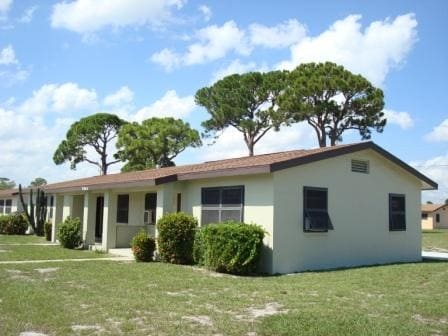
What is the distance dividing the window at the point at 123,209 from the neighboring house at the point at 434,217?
48.2m

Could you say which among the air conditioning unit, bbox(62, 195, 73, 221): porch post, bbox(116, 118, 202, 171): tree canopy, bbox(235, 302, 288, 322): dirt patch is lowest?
bbox(235, 302, 288, 322): dirt patch

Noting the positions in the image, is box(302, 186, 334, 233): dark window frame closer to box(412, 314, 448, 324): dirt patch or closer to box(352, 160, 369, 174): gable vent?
box(352, 160, 369, 174): gable vent

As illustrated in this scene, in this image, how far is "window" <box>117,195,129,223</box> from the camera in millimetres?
21234

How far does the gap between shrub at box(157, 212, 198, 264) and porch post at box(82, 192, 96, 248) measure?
21.9 feet

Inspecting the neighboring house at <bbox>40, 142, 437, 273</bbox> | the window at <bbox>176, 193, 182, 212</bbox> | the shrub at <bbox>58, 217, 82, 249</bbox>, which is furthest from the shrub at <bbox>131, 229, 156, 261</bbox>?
the shrub at <bbox>58, 217, 82, 249</bbox>

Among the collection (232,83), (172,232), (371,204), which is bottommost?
(172,232)

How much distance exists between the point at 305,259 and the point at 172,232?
3.76 metres

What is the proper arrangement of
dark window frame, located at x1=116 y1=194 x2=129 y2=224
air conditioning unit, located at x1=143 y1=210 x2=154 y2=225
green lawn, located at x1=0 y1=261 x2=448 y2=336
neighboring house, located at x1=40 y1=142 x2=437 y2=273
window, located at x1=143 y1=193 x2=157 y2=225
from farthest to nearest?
1. dark window frame, located at x1=116 y1=194 x2=129 y2=224
2. air conditioning unit, located at x1=143 y1=210 x2=154 y2=225
3. window, located at x1=143 y1=193 x2=157 y2=225
4. neighboring house, located at x1=40 y1=142 x2=437 y2=273
5. green lawn, located at x1=0 y1=261 x2=448 y2=336

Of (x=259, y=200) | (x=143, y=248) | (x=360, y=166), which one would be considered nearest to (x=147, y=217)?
(x=143, y=248)

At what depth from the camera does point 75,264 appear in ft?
45.9

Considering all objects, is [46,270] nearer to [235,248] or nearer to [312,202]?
[235,248]

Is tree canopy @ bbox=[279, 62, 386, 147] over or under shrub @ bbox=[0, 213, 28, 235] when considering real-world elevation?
over

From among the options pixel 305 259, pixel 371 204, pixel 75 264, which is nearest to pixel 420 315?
pixel 305 259

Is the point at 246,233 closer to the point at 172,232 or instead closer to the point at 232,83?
the point at 172,232
